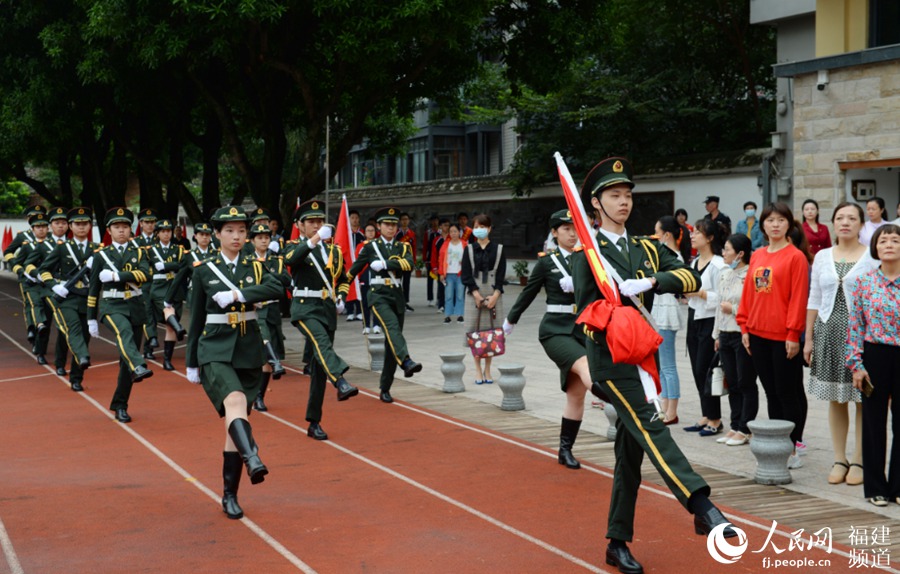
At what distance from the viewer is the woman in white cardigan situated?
24.5 feet

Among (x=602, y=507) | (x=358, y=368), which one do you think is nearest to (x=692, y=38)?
(x=358, y=368)

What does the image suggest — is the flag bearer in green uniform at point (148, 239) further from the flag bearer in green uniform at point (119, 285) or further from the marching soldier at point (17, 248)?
the flag bearer in green uniform at point (119, 285)

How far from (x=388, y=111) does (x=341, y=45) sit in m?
7.40

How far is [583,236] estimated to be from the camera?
18.7 feet

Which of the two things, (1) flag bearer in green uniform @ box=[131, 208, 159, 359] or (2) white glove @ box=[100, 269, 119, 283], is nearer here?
(2) white glove @ box=[100, 269, 119, 283]

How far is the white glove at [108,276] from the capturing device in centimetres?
1202

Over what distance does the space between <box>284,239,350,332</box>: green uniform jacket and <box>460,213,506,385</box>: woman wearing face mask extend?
2.50m

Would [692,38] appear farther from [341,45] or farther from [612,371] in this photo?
[612,371]

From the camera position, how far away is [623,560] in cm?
569

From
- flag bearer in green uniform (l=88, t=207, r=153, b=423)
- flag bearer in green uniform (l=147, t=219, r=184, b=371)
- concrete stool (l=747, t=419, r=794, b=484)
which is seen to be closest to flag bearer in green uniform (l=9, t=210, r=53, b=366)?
flag bearer in green uniform (l=147, t=219, r=184, b=371)

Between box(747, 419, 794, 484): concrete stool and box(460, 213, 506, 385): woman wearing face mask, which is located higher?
box(460, 213, 506, 385): woman wearing face mask

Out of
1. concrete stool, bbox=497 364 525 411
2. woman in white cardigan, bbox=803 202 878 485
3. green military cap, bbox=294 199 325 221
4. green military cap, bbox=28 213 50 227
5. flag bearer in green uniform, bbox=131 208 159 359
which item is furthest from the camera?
flag bearer in green uniform, bbox=131 208 159 359

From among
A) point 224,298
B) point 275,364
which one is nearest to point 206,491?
point 224,298

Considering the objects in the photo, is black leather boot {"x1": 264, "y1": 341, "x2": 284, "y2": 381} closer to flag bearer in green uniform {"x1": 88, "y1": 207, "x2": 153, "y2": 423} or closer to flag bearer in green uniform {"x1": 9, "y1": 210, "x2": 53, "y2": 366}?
flag bearer in green uniform {"x1": 88, "y1": 207, "x2": 153, "y2": 423}
